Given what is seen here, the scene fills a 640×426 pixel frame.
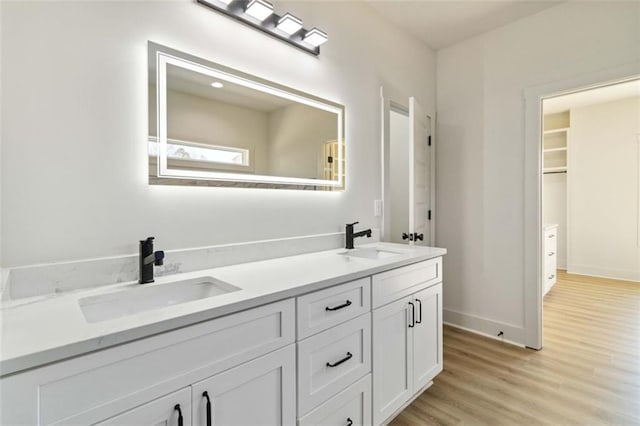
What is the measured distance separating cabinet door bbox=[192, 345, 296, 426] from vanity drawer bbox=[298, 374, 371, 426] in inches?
5.3

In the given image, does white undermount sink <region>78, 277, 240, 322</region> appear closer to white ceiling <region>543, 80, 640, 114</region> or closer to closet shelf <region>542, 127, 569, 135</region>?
white ceiling <region>543, 80, 640, 114</region>

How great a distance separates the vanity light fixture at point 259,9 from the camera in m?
1.56

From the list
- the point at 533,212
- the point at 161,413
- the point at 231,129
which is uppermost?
the point at 231,129

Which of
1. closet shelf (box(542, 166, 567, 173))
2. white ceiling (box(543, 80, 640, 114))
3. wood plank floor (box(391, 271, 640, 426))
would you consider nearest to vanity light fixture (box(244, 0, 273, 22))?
wood plank floor (box(391, 271, 640, 426))

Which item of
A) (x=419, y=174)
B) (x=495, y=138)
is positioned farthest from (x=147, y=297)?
(x=495, y=138)

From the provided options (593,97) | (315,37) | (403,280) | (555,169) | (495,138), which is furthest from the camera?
(555,169)

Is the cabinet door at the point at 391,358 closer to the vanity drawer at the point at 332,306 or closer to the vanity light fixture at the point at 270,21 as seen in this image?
the vanity drawer at the point at 332,306

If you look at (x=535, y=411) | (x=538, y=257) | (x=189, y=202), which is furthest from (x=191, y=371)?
(x=538, y=257)

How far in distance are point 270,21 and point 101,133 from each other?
43.0 inches

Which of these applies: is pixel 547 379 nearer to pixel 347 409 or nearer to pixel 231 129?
pixel 347 409

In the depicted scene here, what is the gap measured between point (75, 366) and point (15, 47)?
3.60 feet

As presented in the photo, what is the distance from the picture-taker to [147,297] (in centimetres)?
116

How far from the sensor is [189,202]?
142 centimetres

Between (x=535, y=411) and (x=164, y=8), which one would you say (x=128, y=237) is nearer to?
(x=164, y=8)
